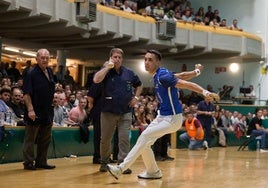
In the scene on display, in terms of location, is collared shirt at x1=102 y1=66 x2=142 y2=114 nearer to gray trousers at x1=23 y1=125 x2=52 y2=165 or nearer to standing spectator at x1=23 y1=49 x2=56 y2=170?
standing spectator at x1=23 y1=49 x2=56 y2=170

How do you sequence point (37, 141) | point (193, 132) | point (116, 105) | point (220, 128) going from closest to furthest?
1. point (116, 105)
2. point (37, 141)
3. point (193, 132)
4. point (220, 128)

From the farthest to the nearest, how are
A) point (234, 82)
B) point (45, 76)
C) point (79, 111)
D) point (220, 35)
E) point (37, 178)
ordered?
point (234, 82) → point (220, 35) → point (79, 111) → point (45, 76) → point (37, 178)

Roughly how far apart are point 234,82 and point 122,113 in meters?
20.9

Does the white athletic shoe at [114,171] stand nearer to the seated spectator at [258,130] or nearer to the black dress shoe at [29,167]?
the black dress shoe at [29,167]

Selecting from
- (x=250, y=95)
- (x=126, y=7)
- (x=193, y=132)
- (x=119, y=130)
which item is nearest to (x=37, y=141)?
(x=119, y=130)

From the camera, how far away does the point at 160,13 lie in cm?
2375

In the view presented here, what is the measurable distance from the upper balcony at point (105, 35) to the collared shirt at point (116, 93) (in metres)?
7.91

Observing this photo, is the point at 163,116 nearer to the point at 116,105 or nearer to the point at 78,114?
the point at 116,105

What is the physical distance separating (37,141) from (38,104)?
68cm

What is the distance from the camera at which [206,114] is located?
16422mm

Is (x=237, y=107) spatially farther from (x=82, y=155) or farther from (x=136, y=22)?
(x=82, y=155)

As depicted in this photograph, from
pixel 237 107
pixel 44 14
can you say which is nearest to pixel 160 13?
pixel 237 107

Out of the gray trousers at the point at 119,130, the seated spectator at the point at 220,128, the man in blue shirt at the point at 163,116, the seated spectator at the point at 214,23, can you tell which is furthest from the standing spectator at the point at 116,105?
the seated spectator at the point at 214,23

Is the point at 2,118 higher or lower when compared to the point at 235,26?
lower
